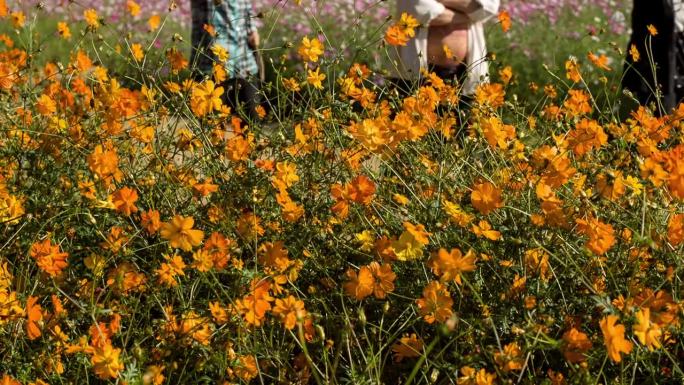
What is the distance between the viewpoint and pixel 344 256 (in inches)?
93.4

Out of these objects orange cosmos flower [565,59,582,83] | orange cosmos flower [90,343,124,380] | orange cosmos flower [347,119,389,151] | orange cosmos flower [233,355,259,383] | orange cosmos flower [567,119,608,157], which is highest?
orange cosmos flower [347,119,389,151]

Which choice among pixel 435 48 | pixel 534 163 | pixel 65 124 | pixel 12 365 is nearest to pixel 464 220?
pixel 534 163

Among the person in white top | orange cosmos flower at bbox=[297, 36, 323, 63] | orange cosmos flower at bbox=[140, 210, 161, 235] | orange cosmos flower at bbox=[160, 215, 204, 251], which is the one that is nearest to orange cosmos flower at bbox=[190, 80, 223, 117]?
orange cosmos flower at bbox=[297, 36, 323, 63]

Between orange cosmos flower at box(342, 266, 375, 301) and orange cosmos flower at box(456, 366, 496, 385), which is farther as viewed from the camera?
orange cosmos flower at box(342, 266, 375, 301)

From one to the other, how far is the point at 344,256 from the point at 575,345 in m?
0.70

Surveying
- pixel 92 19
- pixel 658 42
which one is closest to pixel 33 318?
pixel 92 19

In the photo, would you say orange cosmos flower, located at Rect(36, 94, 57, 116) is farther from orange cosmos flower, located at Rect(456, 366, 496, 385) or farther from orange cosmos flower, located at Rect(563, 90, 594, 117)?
orange cosmos flower, located at Rect(456, 366, 496, 385)

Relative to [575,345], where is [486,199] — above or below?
above

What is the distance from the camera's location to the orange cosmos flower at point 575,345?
5.85 ft

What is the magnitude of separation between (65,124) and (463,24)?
100.0 inches

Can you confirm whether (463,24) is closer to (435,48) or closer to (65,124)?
(435,48)

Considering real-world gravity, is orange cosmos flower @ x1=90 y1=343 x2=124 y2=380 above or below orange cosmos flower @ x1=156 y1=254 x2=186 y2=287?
above

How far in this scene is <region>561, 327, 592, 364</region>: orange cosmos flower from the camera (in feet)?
5.85

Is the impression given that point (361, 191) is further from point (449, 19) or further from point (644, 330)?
point (449, 19)
